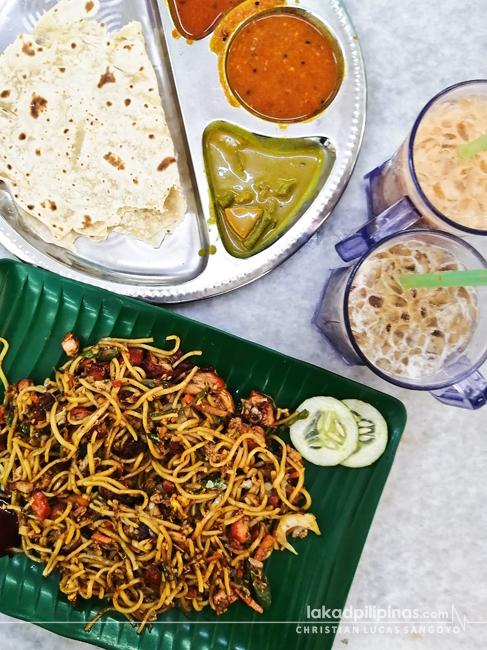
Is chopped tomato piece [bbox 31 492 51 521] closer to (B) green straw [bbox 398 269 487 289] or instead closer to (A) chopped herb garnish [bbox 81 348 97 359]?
(A) chopped herb garnish [bbox 81 348 97 359]

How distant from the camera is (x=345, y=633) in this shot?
259cm

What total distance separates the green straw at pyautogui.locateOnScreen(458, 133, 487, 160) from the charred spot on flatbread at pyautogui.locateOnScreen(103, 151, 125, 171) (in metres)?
1.49

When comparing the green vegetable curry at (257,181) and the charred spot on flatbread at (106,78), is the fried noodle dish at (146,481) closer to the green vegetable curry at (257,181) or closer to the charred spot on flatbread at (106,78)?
the green vegetable curry at (257,181)

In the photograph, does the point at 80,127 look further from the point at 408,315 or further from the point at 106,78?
the point at 408,315

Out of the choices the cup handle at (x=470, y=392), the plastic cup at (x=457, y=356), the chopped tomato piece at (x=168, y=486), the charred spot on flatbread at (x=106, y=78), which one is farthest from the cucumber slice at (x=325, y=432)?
the charred spot on flatbread at (x=106, y=78)

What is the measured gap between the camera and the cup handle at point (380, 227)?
2.16 metres

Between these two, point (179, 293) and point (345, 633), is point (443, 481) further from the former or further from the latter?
point (179, 293)

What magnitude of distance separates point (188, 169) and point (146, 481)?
1485 mm

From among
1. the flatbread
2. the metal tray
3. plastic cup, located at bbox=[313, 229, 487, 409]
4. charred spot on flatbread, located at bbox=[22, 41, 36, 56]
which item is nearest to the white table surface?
the metal tray

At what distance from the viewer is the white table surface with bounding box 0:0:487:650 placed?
2.53m

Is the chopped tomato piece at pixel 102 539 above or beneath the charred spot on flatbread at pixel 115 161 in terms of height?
beneath

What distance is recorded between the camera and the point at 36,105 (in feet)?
7.73

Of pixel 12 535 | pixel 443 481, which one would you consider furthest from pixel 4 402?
pixel 443 481

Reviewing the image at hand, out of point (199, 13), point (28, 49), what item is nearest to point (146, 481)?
point (28, 49)
